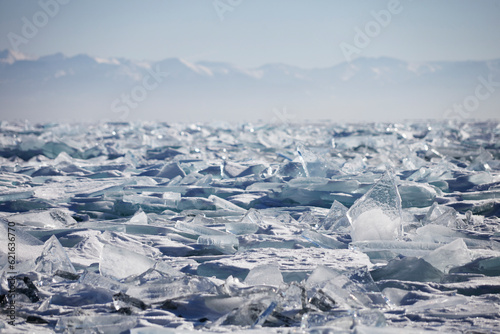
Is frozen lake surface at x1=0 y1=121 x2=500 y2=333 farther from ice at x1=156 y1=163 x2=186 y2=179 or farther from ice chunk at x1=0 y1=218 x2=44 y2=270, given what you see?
ice at x1=156 y1=163 x2=186 y2=179

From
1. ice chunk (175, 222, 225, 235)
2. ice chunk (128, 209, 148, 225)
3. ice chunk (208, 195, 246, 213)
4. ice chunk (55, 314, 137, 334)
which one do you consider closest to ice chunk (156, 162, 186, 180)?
ice chunk (208, 195, 246, 213)

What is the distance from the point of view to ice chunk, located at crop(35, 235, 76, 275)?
7.18 feet

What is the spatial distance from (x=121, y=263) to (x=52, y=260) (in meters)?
0.34

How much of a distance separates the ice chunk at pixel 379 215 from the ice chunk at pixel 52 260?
168cm

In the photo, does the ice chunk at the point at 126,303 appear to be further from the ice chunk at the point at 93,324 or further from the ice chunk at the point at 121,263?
the ice chunk at the point at 121,263

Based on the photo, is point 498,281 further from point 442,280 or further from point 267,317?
point 267,317

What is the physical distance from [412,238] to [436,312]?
1132mm

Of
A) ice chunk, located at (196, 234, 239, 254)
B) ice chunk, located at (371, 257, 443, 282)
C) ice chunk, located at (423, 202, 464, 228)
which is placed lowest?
ice chunk, located at (196, 234, 239, 254)

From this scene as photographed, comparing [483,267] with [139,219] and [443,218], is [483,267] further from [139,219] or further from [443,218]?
[139,219]

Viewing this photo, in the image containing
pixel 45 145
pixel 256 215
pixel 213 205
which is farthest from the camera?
pixel 45 145

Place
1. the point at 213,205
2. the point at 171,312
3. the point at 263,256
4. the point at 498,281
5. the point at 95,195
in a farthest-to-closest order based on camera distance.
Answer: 1. the point at 95,195
2. the point at 213,205
3. the point at 263,256
4. the point at 498,281
5. the point at 171,312

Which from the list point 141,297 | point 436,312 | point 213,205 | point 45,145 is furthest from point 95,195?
point 45,145

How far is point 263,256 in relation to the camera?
2.55 metres

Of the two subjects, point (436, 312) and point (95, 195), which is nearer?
point (436, 312)
